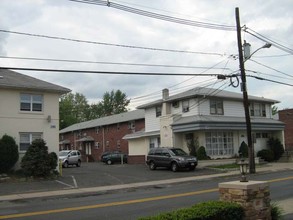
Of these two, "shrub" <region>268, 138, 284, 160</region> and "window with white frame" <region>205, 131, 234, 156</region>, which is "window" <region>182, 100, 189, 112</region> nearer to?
"window with white frame" <region>205, 131, 234, 156</region>

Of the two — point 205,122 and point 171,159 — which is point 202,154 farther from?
point 171,159

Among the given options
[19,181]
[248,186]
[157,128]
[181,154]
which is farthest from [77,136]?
[248,186]

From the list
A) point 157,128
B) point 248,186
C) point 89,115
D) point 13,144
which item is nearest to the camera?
point 248,186

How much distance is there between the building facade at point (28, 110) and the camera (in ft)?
90.8

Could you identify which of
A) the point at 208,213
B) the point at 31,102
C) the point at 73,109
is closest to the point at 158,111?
the point at 31,102

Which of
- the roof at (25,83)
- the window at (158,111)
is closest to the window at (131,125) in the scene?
the window at (158,111)

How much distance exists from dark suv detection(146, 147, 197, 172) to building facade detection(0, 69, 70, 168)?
8358 mm

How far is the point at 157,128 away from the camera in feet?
138

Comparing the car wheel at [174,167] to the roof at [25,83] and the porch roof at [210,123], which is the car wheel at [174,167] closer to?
the porch roof at [210,123]

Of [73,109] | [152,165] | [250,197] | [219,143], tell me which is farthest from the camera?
[73,109]

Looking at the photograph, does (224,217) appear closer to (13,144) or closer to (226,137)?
(13,144)

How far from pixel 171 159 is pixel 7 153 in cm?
1226

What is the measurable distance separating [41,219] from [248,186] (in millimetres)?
6661

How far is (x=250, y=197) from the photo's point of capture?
26.2 ft
